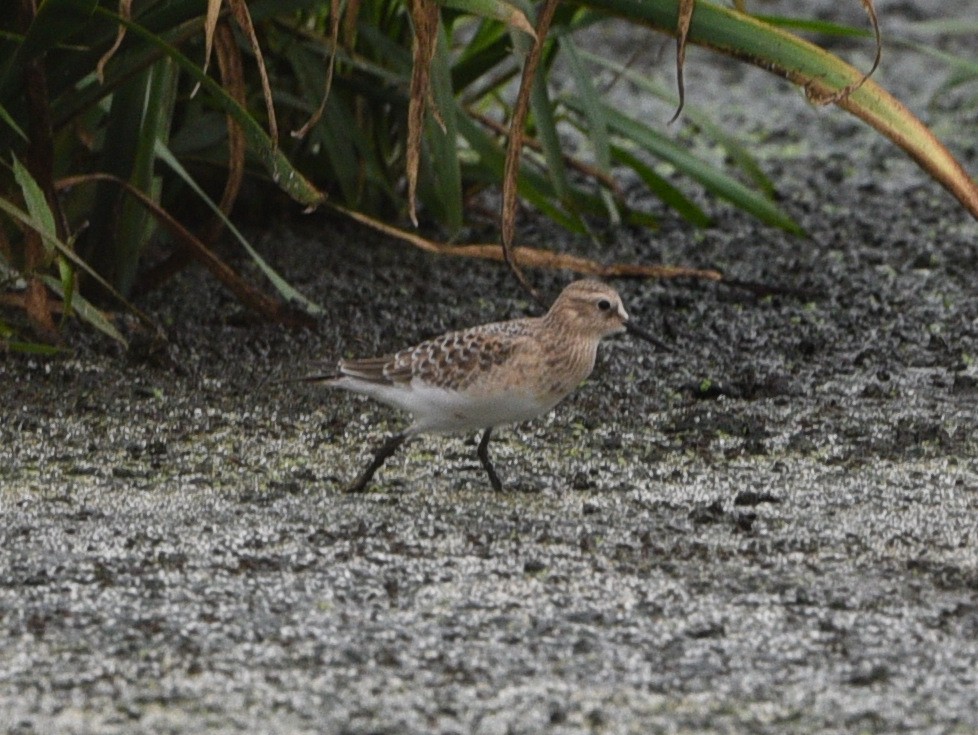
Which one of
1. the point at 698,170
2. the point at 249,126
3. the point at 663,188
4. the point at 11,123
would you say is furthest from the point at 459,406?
the point at 663,188

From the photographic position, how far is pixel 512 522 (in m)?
3.97

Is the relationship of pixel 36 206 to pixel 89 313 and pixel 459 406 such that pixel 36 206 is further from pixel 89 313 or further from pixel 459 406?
pixel 459 406

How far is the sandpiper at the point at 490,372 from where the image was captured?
4070mm

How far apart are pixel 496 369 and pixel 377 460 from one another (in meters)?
0.35

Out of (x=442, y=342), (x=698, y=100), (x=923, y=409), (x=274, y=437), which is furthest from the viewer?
(x=698, y=100)

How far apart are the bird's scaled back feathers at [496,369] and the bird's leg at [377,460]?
42mm

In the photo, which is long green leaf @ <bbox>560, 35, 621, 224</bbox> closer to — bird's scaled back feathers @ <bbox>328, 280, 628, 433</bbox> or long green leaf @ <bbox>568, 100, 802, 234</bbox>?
long green leaf @ <bbox>568, 100, 802, 234</bbox>

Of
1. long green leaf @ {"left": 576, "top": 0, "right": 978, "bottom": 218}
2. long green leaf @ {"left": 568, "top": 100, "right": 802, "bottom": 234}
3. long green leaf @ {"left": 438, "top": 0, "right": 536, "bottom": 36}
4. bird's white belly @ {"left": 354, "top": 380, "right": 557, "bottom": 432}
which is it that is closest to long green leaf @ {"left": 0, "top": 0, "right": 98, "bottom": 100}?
long green leaf @ {"left": 438, "top": 0, "right": 536, "bottom": 36}

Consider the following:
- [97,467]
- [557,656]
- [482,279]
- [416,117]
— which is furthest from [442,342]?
[482,279]

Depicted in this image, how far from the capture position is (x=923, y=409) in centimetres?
491

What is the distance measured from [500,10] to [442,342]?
30.1 inches

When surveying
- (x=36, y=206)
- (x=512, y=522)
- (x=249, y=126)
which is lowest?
(x=512, y=522)

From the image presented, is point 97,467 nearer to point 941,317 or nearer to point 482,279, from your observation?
point 482,279

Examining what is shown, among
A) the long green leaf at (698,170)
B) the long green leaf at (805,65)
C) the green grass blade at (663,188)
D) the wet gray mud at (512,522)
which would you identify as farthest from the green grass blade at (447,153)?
the long green leaf at (805,65)
